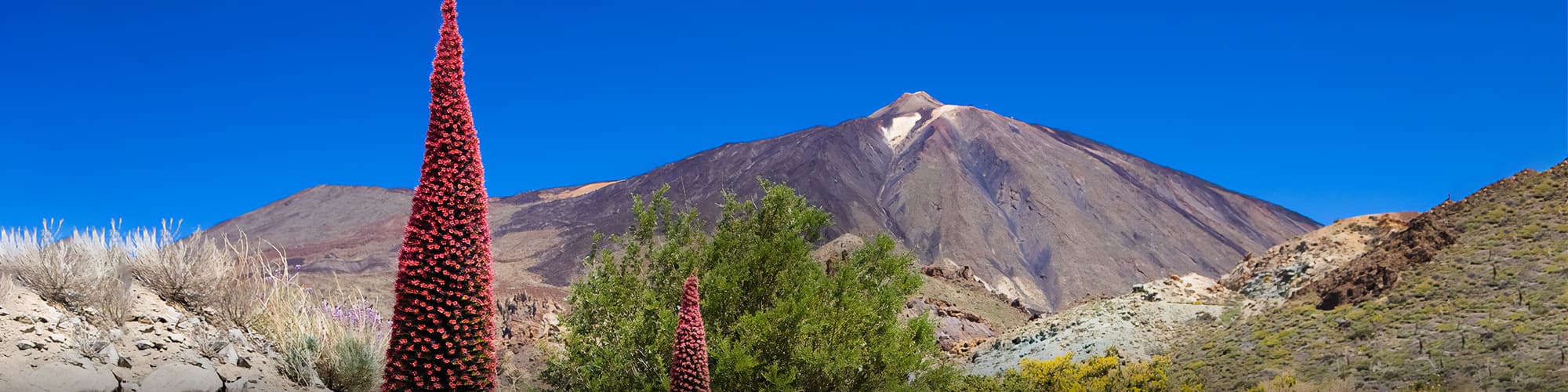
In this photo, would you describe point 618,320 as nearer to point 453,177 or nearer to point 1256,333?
point 453,177

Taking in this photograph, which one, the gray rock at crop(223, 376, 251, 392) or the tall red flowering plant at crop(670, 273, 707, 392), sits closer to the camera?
the tall red flowering plant at crop(670, 273, 707, 392)

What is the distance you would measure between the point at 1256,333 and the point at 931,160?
330 ft

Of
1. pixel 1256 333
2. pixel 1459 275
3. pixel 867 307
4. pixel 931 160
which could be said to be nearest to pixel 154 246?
pixel 867 307

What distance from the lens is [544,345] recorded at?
15.7m

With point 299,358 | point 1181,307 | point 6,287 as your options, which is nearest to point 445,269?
Result: point 299,358

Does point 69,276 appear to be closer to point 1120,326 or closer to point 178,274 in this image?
point 178,274

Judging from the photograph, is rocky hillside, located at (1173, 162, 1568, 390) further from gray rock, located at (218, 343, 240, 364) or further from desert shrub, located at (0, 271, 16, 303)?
desert shrub, located at (0, 271, 16, 303)

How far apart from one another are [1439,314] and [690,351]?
23289 mm

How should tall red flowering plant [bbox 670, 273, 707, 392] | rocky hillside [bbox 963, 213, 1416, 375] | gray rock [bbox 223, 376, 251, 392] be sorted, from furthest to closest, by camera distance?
1. rocky hillside [bbox 963, 213, 1416, 375]
2. gray rock [bbox 223, 376, 251, 392]
3. tall red flowering plant [bbox 670, 273, 707, 392]

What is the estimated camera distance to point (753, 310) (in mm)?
13312

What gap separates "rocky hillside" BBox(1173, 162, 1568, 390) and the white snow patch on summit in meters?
117

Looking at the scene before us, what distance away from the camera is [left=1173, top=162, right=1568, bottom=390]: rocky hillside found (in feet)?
67.6

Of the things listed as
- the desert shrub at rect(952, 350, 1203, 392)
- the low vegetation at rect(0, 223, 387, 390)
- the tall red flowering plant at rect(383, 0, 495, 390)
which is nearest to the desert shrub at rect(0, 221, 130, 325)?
the low vegetation at rect(0, 223, 387, 390)

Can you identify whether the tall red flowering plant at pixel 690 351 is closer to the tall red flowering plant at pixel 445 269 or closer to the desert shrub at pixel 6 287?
the tall red flowering plant at pixel 445 269
